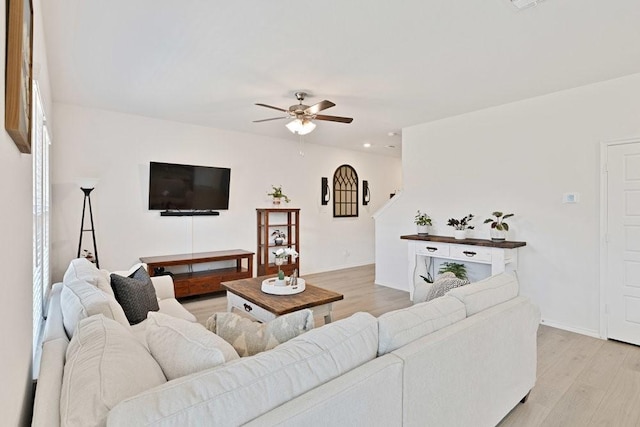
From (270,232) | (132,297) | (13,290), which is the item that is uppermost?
(13,290)

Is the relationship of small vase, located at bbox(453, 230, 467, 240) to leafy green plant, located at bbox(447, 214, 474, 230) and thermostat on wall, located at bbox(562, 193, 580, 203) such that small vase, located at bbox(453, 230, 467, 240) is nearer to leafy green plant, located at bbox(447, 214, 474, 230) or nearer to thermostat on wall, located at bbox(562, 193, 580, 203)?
leafy green plant, located at bbox(447, 214, 474, 230)

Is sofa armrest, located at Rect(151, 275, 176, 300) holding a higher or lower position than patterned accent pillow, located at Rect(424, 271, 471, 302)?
lower

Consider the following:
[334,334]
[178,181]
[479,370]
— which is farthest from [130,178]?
[479,370]

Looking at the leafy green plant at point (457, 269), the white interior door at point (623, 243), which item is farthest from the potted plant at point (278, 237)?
the white interior door at point (623, 243)

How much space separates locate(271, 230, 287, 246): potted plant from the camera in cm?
564

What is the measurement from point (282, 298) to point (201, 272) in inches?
92.7

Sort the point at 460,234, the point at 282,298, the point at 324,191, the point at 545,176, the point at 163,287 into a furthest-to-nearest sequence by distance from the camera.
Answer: the point at 324,191 → the point at 460,234 → the point at 545,176 → the point at 163,287 → the point at 282,298

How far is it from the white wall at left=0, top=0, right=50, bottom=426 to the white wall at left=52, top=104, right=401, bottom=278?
10.9ft

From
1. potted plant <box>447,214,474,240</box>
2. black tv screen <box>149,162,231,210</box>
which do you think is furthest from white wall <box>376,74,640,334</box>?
black tv screen <box>149,162,231,210</box>

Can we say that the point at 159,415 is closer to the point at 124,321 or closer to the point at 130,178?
the point at 124,321

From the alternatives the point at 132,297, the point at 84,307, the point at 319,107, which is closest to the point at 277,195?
the point at 319,107

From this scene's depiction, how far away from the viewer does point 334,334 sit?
1260mm

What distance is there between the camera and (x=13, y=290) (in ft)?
3.35

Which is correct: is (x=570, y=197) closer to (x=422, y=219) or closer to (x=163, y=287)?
(x=422, y=219)
